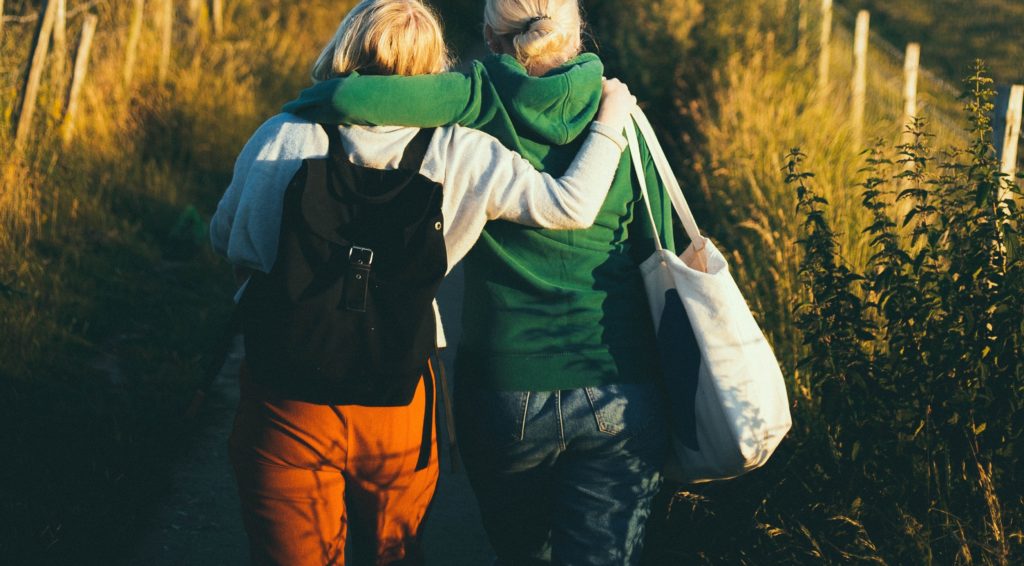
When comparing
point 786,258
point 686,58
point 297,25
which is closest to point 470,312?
point 786,258

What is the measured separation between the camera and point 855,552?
302cm

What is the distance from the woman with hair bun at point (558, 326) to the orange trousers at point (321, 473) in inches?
7.3

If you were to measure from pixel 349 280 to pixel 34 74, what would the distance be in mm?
4637

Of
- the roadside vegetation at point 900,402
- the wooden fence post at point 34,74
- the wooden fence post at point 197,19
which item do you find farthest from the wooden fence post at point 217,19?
the roadside vegetation at point 900,402

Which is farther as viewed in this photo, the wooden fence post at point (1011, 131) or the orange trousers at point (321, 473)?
the wooden fence post at point (1011, 131)

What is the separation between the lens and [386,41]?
221 centimetres

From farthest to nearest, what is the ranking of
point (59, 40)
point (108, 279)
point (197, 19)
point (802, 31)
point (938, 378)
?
point (197, 19) → point (802, 31) → point (59, 40) → point (108, 279) → point (938, 378)

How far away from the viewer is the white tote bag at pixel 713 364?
2.26 metres

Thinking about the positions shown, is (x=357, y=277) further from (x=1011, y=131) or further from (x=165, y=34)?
(x=165, y=34)

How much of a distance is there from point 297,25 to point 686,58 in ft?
17.7

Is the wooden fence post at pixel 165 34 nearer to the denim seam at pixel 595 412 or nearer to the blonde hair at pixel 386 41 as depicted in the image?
the blonde hair at pixel 386 41

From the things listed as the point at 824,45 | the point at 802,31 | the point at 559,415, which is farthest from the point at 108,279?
the point at 802,31

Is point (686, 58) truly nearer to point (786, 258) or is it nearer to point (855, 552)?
point (786, 258)

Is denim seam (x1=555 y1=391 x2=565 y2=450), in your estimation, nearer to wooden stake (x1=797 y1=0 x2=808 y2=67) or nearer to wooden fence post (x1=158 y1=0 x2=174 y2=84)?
wooden fence post (x1=158 y1=0 x2=174 y2=84)
